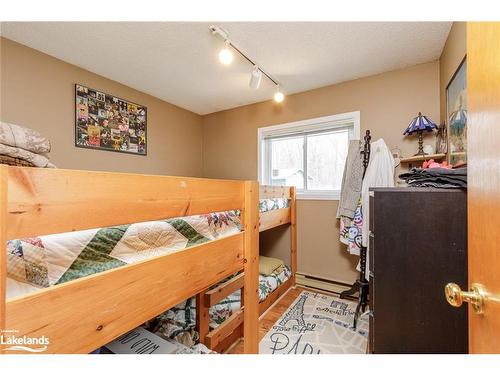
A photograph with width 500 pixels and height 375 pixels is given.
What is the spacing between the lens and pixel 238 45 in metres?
1.85

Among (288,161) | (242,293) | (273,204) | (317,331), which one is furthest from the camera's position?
(288,161)

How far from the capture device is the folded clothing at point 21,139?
0.84 m

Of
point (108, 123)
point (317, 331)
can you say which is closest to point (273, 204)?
point (317, 331)

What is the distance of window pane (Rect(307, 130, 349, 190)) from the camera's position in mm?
2571

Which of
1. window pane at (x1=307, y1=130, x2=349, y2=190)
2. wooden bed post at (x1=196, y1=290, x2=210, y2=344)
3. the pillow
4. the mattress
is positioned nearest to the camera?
the mattress

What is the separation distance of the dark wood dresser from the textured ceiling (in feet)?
4.41

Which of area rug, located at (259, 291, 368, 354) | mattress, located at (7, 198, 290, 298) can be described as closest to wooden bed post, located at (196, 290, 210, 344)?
area rug, located at (259, 291, 368, 354)

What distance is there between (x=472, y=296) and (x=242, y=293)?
1.28 meters

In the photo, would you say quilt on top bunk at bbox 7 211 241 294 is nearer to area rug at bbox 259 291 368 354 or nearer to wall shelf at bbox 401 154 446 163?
area rug at bbox 259 291 368 354

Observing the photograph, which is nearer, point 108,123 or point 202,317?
point 202,317

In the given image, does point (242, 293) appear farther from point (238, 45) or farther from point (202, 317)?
point (238, 45)

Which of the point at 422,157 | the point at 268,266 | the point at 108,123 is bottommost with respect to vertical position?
the point at 268,266

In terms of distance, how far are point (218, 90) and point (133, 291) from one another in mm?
2478

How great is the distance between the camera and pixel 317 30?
1646mm
